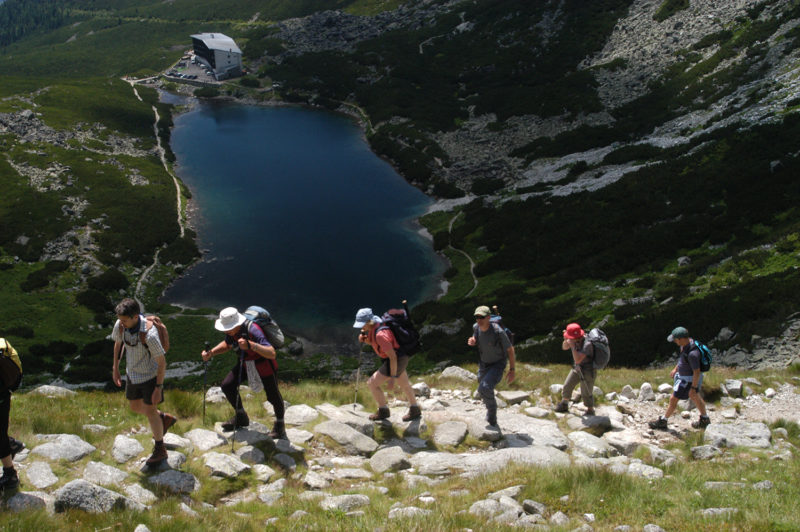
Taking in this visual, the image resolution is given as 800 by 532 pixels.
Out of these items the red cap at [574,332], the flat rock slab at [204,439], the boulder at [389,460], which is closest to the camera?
the boulder at [389,460]

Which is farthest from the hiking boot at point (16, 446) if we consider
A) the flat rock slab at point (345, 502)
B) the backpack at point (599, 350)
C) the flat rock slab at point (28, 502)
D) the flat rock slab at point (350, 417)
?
the backpack at point (599, 350)

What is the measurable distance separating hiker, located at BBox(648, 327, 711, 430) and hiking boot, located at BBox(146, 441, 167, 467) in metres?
11.5

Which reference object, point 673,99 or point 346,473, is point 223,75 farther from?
point 346,473

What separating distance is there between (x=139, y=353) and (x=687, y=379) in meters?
12.6

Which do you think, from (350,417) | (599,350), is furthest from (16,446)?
(599,350)

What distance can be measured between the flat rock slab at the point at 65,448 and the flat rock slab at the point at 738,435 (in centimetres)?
1313

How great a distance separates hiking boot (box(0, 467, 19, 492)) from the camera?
29.9 ft

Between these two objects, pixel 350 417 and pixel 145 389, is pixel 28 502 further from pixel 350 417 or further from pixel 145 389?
pixel 350 417

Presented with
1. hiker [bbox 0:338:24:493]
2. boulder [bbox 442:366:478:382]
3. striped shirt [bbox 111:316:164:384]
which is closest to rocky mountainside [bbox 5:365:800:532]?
hiker [bbox 0:338:24:493]

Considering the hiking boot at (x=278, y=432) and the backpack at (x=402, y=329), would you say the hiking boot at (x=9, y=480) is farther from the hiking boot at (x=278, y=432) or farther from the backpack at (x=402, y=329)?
the backpack at (x=402, y=329)

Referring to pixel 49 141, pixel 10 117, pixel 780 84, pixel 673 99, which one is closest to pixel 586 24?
pixel 673 99

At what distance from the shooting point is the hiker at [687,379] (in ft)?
46.8

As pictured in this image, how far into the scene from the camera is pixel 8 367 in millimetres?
9180

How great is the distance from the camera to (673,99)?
6731 cm
